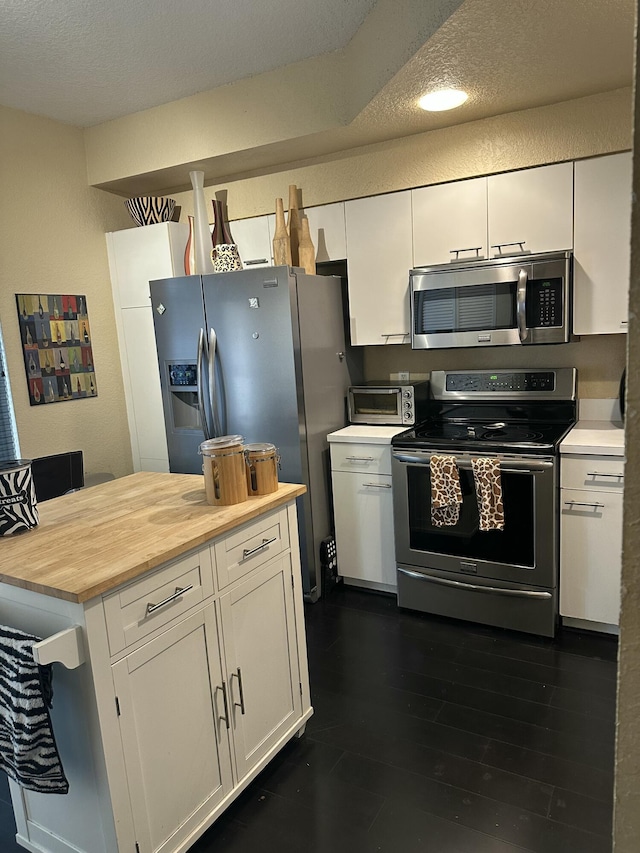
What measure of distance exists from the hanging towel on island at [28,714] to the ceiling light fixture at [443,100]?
8.35 ft

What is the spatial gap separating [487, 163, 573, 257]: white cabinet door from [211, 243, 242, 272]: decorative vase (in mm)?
1360

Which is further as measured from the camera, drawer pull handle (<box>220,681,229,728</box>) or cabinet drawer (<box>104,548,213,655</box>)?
drawer pull handle (<box>220,681,229,728</box>)

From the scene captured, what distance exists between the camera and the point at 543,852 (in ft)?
5.36

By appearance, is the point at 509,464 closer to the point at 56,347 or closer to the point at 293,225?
the point at 293,225

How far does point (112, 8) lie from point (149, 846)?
114 inches

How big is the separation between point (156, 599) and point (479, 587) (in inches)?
69.3

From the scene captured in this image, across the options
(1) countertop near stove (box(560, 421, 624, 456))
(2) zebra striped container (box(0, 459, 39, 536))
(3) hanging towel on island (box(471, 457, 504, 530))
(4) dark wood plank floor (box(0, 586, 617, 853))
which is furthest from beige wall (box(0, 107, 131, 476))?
(1) countertop near stove (box(560, 421, 624, 456))

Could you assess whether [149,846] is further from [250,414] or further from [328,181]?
[328,181]

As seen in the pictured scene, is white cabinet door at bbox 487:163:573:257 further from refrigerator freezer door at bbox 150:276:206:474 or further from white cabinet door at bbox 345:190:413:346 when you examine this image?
refrigerator freezer door at bbox 150:276:206:474

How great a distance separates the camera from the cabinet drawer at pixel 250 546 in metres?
1.74

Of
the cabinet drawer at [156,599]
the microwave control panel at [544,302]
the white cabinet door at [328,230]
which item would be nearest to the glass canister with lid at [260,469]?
the cabinet drawer at [156,599]

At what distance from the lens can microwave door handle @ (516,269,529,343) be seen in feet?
8.94

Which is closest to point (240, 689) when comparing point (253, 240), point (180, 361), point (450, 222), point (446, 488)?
point (446, 488)

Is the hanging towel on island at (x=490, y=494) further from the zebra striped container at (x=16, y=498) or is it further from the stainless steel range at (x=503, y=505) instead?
the zebra striped container at (x=16, y=498)
